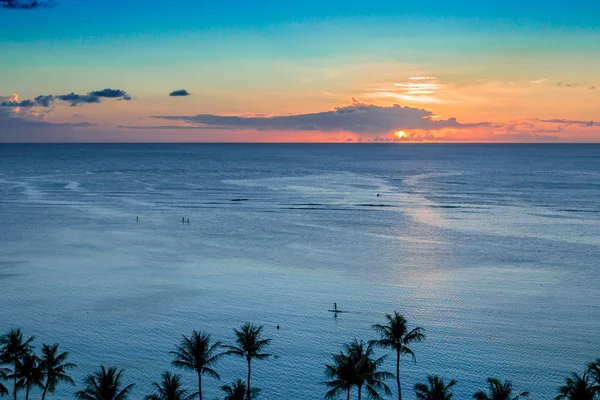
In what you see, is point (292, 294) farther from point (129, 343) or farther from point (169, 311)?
point (129, 343)

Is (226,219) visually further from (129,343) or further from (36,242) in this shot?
(129,343)

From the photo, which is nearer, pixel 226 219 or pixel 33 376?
pixel 33 376

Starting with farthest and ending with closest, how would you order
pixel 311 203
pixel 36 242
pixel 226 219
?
pixel 311 203 < pixel 226 219 < pixel 36 242

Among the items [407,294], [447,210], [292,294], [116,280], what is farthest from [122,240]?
[447,210]

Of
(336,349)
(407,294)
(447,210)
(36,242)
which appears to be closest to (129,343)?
(336,349)

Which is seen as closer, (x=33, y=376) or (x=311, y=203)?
(x=33, y=376)

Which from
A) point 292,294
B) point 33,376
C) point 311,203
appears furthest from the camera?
point 311,203

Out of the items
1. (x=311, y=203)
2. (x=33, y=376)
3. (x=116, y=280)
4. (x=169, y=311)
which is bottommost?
(x=33, y=376)

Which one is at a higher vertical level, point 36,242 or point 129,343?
point 36,242

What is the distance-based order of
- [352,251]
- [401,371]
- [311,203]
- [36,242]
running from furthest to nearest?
[311,203] → [36,242] → [352,251] → [401,371]

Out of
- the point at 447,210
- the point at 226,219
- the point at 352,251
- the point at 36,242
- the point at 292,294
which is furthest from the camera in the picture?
the point at 447,210
